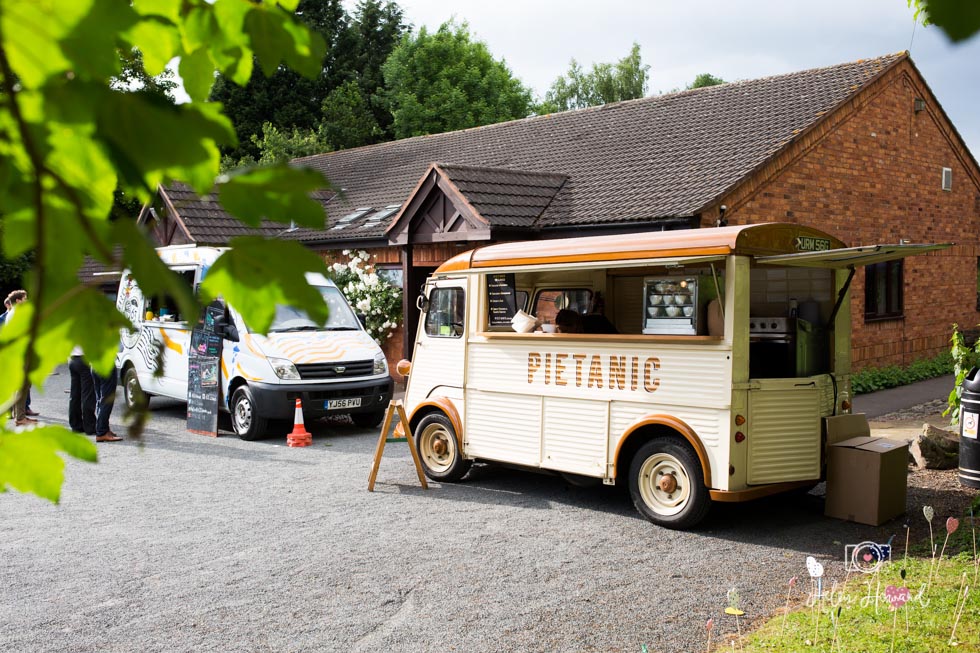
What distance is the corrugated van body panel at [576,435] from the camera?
8203 millimetres

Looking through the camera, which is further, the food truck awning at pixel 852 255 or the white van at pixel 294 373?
the white van at pixel 294 373

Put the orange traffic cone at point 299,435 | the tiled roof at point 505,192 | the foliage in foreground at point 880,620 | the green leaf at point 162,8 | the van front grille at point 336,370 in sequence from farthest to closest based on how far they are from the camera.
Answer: the tiled roof at point 505,192 → the van front grille at point 336,370 → the orange traffic cone at point 299,435 → the foliage in foreground at point 880,620 → the green leaf at point 162,8

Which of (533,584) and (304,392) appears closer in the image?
(533,584)

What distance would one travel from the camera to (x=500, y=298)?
376 inches

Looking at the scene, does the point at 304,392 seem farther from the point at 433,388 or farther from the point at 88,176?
the point at 88,176

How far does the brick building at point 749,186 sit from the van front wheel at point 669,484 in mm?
6133

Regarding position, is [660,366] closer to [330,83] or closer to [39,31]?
[39,31]

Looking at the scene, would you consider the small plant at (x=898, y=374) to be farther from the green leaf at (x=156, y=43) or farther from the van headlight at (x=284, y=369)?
the green leaf at (x=156, y=43)

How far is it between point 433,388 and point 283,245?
8.63 m

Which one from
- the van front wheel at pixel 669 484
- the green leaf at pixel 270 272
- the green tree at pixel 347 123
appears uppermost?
the green tree at pixel 347 123

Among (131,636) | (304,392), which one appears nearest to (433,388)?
(304,392)

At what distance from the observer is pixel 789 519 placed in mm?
8203

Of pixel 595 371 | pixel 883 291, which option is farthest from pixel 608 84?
pixel 595 371

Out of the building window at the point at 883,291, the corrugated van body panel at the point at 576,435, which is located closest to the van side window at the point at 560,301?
the corrugated van body panel at the point at 576,435
